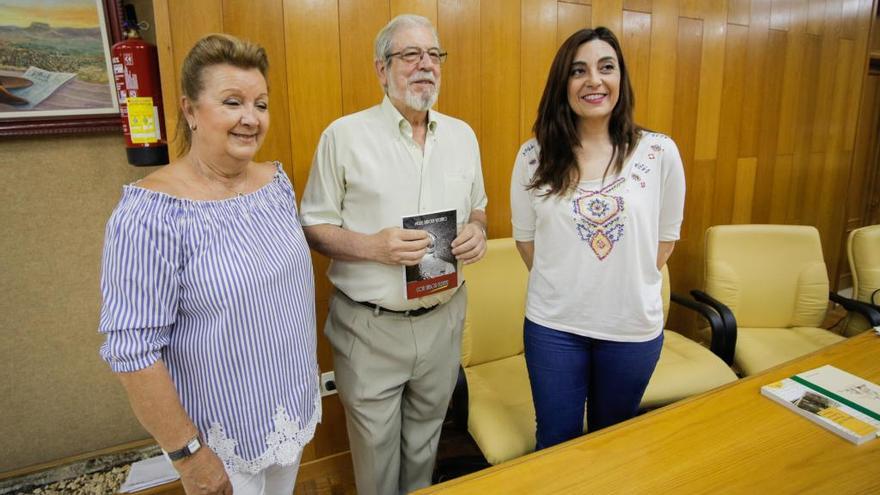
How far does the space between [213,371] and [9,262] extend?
5.09 feet

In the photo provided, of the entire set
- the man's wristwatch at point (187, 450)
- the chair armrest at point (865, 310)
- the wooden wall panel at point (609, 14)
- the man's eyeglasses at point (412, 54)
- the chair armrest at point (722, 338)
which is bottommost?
the chair armrest at point (722, 338)

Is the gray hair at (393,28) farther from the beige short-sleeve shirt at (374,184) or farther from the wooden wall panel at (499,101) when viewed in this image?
the wooden wall panel at (499,101)

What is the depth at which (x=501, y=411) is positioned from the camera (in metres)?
1.92

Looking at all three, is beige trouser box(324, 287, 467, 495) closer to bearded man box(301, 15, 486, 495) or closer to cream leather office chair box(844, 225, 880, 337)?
bearded man box(301, 15, 486, 495)

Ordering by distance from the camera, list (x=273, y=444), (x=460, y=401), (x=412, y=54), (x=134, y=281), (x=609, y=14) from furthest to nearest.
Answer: (x=609, y=14) < (x=460, y=401) < (x=412, y=54) < (x=273, y=444) < (x=134, y=281)

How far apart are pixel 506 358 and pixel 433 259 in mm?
1062

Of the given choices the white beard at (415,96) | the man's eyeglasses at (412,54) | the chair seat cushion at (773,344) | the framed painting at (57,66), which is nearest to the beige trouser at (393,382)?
the white beard at (415,96)

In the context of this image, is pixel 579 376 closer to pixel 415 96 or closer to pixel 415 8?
pixel 415 96

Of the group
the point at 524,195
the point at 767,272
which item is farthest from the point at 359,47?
the point at 767,272

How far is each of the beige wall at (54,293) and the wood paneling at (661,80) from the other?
753 mm

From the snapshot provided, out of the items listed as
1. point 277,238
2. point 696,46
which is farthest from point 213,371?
point 696,46

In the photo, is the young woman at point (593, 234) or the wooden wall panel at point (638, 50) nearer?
the young woman at point (593, 234)

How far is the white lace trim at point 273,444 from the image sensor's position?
1182mm

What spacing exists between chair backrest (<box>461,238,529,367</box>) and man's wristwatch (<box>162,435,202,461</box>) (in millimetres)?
1286
